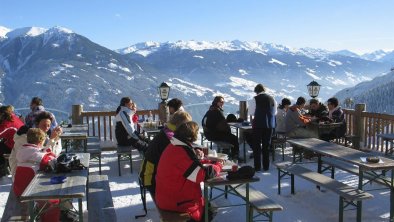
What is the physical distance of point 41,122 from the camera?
528 centimetres

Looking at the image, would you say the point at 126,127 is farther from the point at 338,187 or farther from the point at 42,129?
the point at 338,187

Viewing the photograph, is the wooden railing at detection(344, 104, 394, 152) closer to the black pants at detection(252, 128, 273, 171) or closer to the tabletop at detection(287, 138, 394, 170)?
the black pants at detection(252, 128, 273, 171)

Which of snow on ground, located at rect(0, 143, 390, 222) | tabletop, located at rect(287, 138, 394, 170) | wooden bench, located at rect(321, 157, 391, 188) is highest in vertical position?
tabletop, located at rect(287, 138, 394, 170)

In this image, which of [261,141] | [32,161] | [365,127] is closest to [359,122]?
[365,127]

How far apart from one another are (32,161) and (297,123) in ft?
19.6

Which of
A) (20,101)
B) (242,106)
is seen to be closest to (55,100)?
(20,101)

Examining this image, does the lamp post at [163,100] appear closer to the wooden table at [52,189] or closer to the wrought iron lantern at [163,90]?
the wrought iron lantern at [163,90]

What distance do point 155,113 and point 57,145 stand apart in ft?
17.7

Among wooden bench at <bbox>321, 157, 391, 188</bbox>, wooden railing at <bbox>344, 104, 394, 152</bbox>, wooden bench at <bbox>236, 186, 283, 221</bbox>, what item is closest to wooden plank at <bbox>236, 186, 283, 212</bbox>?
wooden bench at <bbox>236, 186, 283, 221</bbox>

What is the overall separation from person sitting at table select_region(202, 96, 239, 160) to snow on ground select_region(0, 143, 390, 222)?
1096 mm

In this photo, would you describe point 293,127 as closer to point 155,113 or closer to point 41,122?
point 155,113

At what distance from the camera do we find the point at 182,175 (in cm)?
376

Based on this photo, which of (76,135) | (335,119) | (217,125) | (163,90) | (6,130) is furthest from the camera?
(163,90)

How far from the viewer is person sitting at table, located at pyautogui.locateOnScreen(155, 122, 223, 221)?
12.1ft
